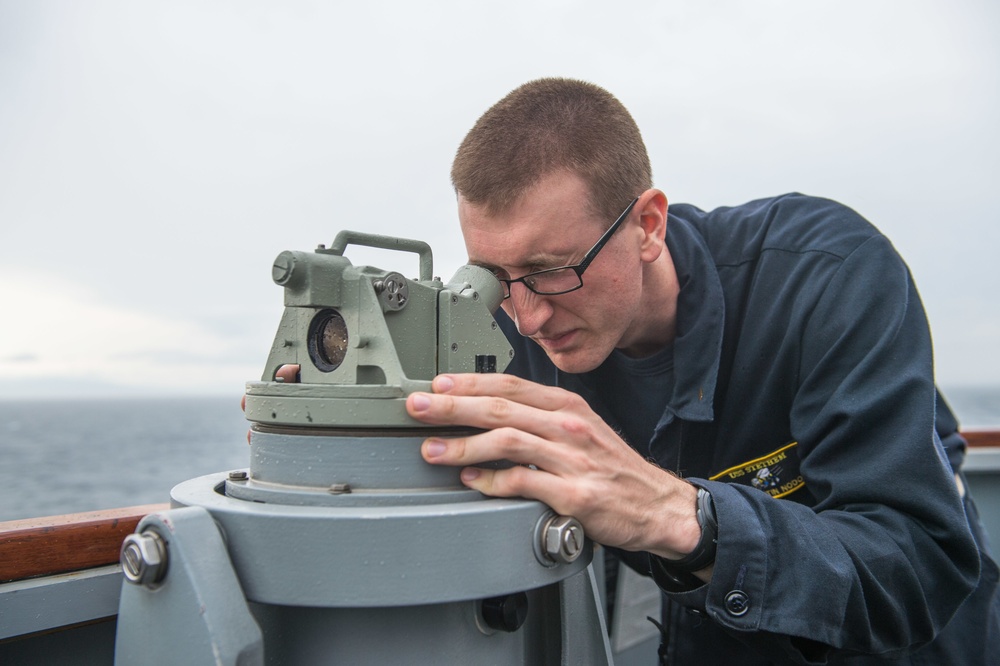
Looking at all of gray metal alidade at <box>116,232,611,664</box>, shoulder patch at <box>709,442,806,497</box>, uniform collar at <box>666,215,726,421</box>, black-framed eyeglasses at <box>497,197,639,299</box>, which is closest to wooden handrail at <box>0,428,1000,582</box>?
gray metal alidade at <box>116,232,611,664</box>

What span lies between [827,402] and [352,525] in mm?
995

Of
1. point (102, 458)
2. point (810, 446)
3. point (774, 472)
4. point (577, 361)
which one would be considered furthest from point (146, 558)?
point (102, 458)

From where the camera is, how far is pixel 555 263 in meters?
1.58

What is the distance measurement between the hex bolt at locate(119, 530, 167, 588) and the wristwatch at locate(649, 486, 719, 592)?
77 cm

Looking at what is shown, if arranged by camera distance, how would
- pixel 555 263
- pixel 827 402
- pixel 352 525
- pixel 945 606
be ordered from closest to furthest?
1. pixel 352 525
2. pixel 945 606
3. pixel 827 402
4. pixel 555 263

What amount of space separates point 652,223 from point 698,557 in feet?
2.84

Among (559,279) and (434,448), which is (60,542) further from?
(559,279)

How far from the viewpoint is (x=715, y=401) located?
179 cm

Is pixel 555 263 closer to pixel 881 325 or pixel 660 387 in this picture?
pixel 660 387

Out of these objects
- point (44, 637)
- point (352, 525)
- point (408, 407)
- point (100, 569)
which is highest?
point (408, 407)

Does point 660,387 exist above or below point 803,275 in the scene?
below

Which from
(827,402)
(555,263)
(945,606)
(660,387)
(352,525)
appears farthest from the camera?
(660,387)

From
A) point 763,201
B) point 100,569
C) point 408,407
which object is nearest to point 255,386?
point 408,407

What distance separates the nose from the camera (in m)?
1.61
